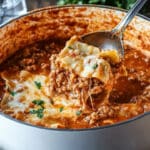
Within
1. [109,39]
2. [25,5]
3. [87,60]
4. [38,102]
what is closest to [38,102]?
[38,102]

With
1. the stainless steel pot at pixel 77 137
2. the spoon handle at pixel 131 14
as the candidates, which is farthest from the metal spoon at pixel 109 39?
the stainless steel pot at pixel 77 137

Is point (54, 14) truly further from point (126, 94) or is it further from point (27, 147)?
point (27, 147)

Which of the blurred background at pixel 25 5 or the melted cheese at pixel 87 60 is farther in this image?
the blurred background at pixel 25 5

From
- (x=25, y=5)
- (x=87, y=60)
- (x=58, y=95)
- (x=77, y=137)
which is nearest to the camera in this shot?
(x=77, y=137)

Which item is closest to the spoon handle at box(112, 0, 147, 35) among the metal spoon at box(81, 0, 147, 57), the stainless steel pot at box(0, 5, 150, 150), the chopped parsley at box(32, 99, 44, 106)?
the metal spoon at box(81, 0, 147, 57)

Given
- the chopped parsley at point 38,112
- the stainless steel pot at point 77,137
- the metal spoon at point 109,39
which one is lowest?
the stainless steel pot at point 77,137

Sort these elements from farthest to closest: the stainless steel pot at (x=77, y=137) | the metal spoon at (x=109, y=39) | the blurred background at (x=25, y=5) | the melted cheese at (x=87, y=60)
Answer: the blurred background at (x=25, y=5) < the metal spoon at (x=109, y=39) < the melted cheese at (x=87, y=60) < the stainless steel pot at (x=77, y=137)

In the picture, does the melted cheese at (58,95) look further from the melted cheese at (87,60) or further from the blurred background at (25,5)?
the blurred background at (25,5)

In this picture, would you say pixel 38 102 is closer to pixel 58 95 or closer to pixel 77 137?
pixel 58 95

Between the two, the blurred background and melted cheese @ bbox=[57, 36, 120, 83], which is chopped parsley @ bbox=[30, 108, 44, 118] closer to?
melted cheese @ bbox=[57, 36, 120, 83]

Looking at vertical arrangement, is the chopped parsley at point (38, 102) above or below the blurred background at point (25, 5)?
below

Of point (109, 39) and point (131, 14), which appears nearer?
point (131, 14)

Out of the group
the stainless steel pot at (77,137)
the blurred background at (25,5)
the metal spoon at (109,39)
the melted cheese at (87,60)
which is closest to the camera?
the stainless steel pot at (77,137)

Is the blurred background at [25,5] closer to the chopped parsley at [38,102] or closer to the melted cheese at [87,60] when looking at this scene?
the melted cheese at [87,60]
